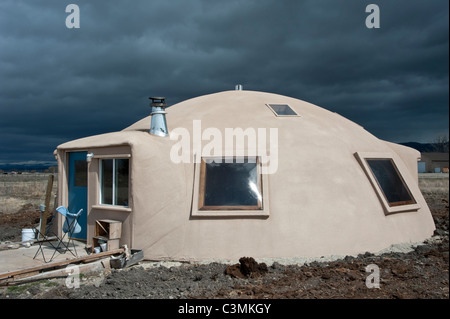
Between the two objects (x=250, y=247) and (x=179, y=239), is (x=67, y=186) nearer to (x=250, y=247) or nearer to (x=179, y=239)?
(x=179, y=239)

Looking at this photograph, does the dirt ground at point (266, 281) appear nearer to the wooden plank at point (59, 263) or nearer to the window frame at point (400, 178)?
the wooden plank at point (59, 263)

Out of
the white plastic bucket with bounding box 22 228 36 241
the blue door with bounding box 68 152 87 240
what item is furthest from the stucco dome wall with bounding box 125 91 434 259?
the white plastic bucket with bounding box 22 228 36 241

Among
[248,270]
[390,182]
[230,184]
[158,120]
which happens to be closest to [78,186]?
[158,120]

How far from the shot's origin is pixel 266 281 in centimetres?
606

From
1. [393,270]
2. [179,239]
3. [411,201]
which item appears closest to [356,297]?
[393,270]

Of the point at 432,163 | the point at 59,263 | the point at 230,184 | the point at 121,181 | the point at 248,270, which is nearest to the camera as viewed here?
the point at 248,270

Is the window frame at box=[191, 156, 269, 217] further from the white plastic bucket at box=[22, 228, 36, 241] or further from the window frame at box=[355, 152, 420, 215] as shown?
the white plastic bucket at box=[22, 228, 36, 241]

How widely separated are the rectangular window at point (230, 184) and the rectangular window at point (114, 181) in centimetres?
167

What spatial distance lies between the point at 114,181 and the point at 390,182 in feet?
19.8

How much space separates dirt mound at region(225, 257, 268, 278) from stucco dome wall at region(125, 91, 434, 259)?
772mm

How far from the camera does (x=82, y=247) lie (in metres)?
8.35

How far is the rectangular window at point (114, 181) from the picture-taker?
7.93 m

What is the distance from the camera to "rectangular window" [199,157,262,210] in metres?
7.32

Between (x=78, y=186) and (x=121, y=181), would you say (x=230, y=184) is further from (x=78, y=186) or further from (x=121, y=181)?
(x=78, y=186)
